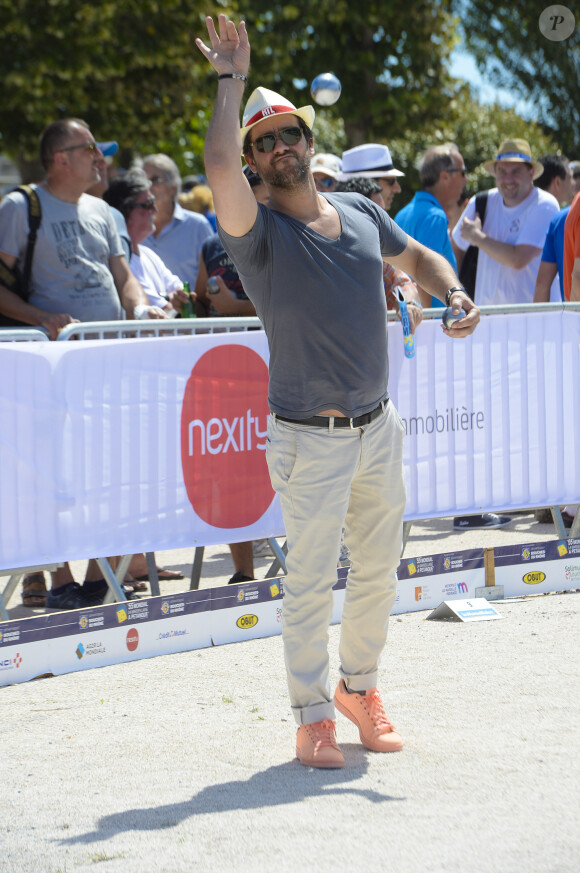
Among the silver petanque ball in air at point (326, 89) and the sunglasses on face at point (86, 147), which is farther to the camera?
the silver petanque ball in air at point (326, 89)

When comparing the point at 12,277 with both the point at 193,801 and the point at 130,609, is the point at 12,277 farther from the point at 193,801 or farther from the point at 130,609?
the point at 193,801

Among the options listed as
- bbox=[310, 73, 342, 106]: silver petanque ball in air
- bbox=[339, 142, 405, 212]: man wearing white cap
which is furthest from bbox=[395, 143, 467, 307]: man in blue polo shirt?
bbox=[310, 73, 342, 106]: silver petanque ball in air

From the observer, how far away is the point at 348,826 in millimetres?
3420

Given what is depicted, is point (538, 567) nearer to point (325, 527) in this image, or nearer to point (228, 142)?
point (325, 527)

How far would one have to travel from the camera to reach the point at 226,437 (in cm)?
596

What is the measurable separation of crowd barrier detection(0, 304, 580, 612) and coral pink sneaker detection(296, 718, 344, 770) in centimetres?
189

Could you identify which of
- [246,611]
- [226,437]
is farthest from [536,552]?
[226,437]

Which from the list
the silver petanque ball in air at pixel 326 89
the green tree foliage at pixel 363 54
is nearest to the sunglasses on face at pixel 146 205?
the silver petanque ball in air at pixel 326 89

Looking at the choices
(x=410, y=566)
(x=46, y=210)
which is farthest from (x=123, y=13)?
(x=410, y=566)

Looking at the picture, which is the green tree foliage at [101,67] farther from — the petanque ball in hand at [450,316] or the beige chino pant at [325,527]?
the beige chino pant at [325,527]

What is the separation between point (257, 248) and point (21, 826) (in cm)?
196

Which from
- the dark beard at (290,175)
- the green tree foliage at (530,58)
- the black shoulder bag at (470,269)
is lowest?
the dark beard at (290,175)

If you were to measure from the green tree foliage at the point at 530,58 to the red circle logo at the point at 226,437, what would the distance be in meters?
29.2

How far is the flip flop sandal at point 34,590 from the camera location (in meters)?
6.61
